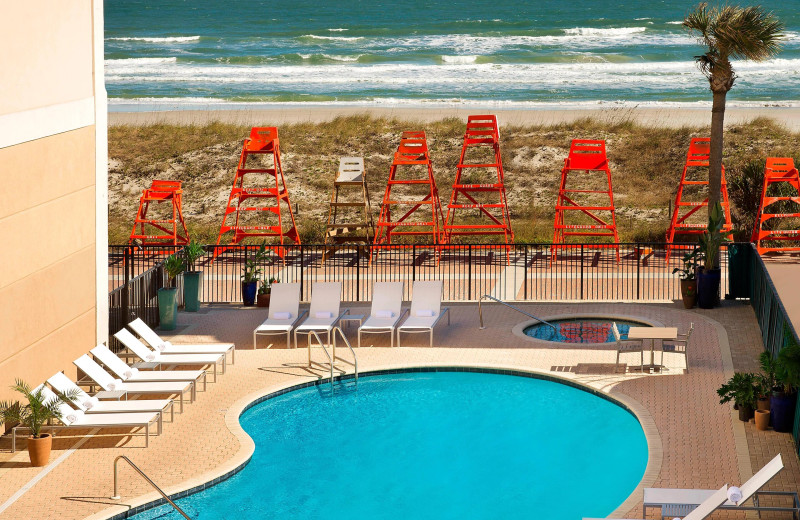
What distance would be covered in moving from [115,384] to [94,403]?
816 millimetres

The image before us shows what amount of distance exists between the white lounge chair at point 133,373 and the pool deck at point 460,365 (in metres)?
0.42

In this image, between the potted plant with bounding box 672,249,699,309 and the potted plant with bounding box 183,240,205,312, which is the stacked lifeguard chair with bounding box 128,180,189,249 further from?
the potted plant with bounding box 672,249,699,309

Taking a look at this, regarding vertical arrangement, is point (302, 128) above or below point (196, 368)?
above

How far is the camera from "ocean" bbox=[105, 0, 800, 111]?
52750 millimetres

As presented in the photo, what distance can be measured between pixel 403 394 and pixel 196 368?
338 cm

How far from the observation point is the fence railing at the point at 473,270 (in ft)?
75.6

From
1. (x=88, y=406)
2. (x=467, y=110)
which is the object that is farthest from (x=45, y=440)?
(x=467, y=110)

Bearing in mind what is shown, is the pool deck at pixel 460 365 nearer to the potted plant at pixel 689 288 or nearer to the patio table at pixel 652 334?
the potted plant at pixel 689 288

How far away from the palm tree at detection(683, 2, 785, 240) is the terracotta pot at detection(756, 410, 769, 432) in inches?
324

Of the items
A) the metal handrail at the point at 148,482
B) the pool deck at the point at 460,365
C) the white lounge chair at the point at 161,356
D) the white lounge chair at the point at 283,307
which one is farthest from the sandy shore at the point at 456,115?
the metal handrail at the point at 148,482

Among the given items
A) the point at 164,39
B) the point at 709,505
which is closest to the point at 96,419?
the point at 709,505

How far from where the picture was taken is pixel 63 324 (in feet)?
52.0

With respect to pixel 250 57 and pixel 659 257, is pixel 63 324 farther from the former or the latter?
pixel 250 57

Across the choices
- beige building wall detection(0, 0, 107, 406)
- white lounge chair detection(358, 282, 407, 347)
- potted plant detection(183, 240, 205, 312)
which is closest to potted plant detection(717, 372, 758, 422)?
white lounge chair detection(358, 282, 407, 347)
